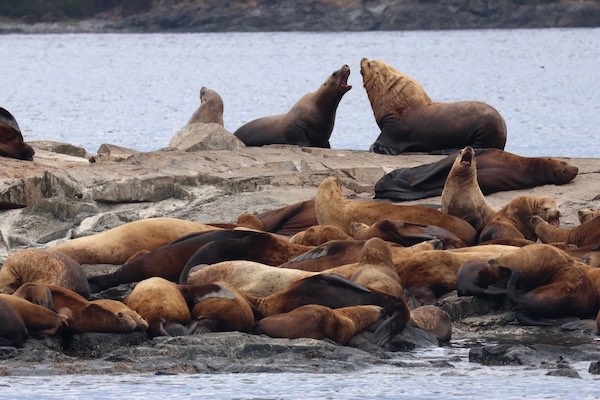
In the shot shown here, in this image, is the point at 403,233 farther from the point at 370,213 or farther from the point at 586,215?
the point at 586,215

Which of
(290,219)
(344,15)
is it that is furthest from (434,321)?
(344,15)

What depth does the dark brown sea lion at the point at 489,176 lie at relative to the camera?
42.9ft

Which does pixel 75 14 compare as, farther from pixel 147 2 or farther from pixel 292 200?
pixel 292 200

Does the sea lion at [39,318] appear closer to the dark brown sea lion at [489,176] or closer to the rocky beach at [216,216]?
the rocky beach at [216,216]

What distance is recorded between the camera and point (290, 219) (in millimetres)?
12039

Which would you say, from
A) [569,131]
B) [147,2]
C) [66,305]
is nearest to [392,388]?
[66,305]

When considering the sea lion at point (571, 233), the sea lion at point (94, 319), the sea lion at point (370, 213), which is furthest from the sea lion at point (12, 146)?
the sea lion at point (94, 319)

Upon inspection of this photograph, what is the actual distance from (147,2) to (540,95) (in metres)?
68.8

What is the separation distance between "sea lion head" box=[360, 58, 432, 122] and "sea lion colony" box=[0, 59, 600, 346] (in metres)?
3.51

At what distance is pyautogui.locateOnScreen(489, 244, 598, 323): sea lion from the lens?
905 centimetres

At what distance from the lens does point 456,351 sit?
8.44m

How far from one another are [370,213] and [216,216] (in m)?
1.59

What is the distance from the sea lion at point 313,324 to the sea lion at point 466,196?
3.48 m

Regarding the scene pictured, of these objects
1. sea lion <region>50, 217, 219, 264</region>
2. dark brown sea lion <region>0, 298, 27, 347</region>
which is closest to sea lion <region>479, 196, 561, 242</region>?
sea lion <region>50, 217, 219, 264</region>
